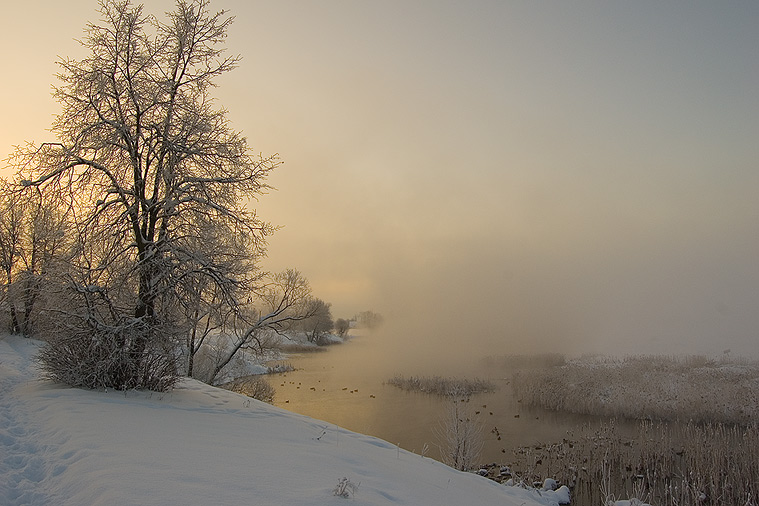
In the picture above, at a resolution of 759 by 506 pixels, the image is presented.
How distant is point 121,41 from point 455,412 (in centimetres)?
1403

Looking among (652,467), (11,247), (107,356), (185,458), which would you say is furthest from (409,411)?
(11,247)

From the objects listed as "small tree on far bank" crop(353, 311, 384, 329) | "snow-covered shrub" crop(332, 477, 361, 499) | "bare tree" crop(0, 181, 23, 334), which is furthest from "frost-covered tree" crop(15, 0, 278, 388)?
"small tree on far bank" crop(353, 311, 384, 329)

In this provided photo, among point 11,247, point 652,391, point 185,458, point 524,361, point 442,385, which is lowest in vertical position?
point 442,385

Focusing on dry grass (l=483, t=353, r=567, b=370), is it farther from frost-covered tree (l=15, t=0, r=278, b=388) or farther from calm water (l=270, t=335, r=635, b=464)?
frost-covered tree (l=15, t=0, r=278, b=388)

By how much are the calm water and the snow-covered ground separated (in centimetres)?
663

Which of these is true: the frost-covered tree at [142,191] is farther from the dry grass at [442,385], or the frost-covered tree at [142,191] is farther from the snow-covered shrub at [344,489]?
the dry grass at [442,385]

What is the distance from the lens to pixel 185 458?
4.98 metres

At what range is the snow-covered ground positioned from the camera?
13.2ft

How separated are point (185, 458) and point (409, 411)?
17143 millimetres

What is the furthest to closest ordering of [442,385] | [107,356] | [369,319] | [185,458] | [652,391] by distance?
[369,319] → [442,385] → [652,391] → [107,356] → [185,458]

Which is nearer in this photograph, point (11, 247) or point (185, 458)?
point (185, 458)

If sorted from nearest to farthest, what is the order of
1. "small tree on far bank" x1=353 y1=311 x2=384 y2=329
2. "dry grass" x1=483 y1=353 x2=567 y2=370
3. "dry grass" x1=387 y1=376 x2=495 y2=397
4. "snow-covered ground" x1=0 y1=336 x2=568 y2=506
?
"snow-covered ground" x1=0 y1=336 x2=568 y2=506, "dry grass" x1=387 y1=376 x2=495 y2=397, "dry grass" x1=483 y1=353 x2=567 y2=370, "small tree on far bank" x1=353 y1=311 x2=384 y2=329

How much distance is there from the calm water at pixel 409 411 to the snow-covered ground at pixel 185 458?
6.63 m

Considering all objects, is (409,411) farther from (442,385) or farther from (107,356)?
(107,356)
